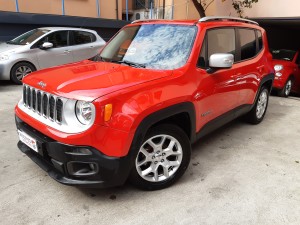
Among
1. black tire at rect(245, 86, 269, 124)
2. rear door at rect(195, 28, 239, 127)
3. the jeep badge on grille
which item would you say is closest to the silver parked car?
black tire at rect(245, 86, 269, 124)

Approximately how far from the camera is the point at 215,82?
351cm

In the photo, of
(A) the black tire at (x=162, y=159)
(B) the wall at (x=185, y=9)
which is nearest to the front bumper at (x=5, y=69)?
(A) the black tire at (x=162, y=159)

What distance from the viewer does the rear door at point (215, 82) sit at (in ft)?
10.9

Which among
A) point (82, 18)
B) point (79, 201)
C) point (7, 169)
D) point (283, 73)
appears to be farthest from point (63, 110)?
point (82, 18)

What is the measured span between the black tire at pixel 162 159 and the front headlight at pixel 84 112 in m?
0.57

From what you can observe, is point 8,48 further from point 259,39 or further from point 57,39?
point 259,39

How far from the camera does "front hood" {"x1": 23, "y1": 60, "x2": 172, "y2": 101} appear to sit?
8.28 ft

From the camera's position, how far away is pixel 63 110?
256 centimetres

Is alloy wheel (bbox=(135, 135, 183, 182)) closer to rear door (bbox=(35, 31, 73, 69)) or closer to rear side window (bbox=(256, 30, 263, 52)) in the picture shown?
rear side window (bbox=(256, 30, 263, 52))

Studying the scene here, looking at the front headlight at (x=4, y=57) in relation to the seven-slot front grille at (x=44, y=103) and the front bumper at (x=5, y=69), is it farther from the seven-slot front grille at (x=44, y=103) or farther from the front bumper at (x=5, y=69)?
the seven-slot front grille at (x=44, y=103)

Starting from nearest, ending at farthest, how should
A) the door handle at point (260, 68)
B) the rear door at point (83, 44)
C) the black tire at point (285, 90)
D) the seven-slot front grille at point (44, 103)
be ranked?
the seven-slot front grille at point (44, 103), the door handle at point (260, 68), the black tire at point (285, 90), the rear door at point (83, 44)

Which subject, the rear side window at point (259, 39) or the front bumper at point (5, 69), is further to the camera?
the front bumper at point (5, 69)

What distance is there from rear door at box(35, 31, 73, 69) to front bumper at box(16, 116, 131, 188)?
5816 millimetres

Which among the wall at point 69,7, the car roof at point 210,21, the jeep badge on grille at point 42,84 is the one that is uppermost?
the wall at point 69,7
